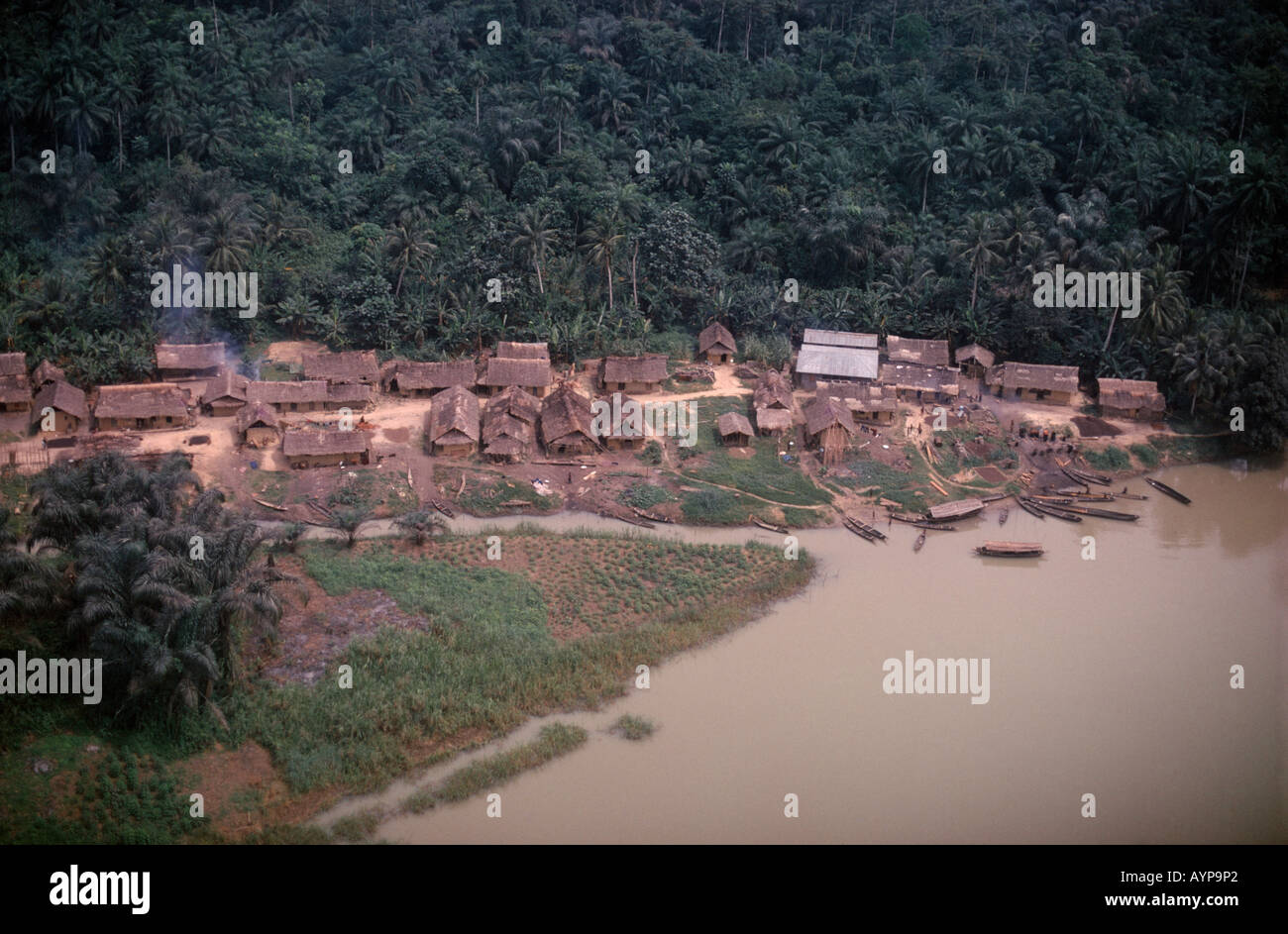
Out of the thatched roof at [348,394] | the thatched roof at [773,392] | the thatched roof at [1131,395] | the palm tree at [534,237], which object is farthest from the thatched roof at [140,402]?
the thatched roof at [1131,395]

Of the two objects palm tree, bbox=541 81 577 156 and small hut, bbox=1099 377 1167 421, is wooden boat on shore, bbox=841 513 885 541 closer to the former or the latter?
small hut, bbox=1099 377 1167 421

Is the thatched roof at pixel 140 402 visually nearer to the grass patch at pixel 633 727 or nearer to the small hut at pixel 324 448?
the small hut at pixel 324 448

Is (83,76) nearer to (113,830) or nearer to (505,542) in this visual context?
(505,542)

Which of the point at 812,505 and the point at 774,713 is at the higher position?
the point at 812,505

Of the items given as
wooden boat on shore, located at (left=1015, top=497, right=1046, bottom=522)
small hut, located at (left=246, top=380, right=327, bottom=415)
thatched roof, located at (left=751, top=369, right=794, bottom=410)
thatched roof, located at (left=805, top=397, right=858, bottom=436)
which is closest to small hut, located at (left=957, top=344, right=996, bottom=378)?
thatched roof, located at (left=805, top=397, right=858, bottom=436)

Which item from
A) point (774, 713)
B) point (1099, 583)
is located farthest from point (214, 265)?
point (1099, 583)

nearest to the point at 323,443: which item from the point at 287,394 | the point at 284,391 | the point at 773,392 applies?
the point at 287,394
